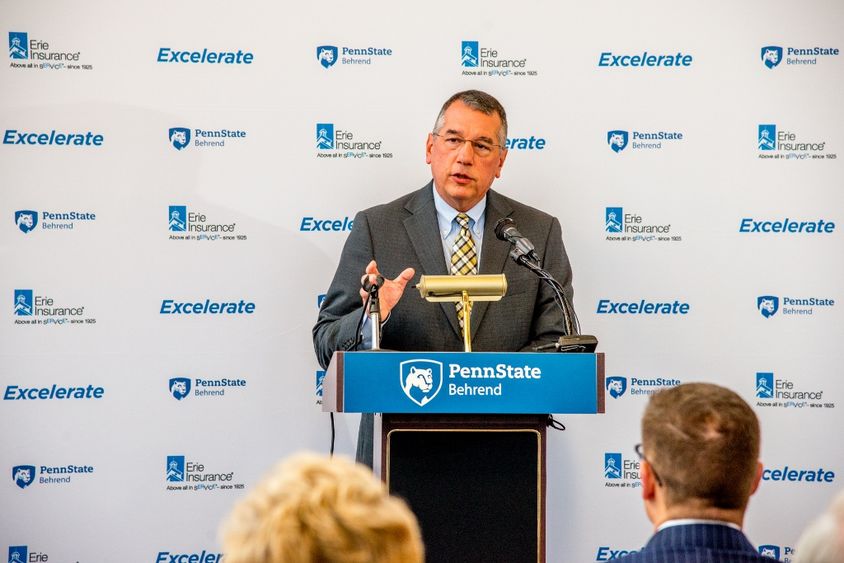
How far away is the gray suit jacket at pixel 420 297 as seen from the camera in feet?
11.8

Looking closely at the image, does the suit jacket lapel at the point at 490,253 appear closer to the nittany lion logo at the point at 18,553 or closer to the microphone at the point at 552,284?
the microphone at the point at 552,284

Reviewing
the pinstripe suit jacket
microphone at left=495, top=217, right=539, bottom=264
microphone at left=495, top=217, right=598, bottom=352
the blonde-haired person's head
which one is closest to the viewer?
the blonde-haired person's head

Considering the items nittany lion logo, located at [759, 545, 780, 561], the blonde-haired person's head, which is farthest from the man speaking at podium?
the blonde-haired person's head

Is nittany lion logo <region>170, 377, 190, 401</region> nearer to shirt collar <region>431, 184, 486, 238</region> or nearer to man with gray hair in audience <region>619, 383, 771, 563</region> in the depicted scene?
shirt collar <region>431, 184, 486, 238</region>

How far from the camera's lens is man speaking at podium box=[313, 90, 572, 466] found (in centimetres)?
362

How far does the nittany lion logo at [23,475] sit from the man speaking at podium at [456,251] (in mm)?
1701

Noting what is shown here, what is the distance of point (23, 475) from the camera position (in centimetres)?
453

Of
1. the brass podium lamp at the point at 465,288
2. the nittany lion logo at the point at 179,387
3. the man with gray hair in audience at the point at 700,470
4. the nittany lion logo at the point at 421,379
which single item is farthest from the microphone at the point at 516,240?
the nittany lion logo at the point at 179,387

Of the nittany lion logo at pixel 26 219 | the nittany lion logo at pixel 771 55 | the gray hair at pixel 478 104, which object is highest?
the nittany lion logo at pixel 771 55

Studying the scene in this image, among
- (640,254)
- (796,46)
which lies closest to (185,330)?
(640,254)

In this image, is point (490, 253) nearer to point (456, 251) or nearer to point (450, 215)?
point (456, 251)

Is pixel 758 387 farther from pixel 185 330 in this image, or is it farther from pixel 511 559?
pixel 185 330

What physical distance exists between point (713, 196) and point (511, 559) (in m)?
2.54

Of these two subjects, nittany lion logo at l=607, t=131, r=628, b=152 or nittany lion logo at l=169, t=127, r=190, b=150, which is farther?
nittany lion logo at l=607, t=131, r=628, b=152
